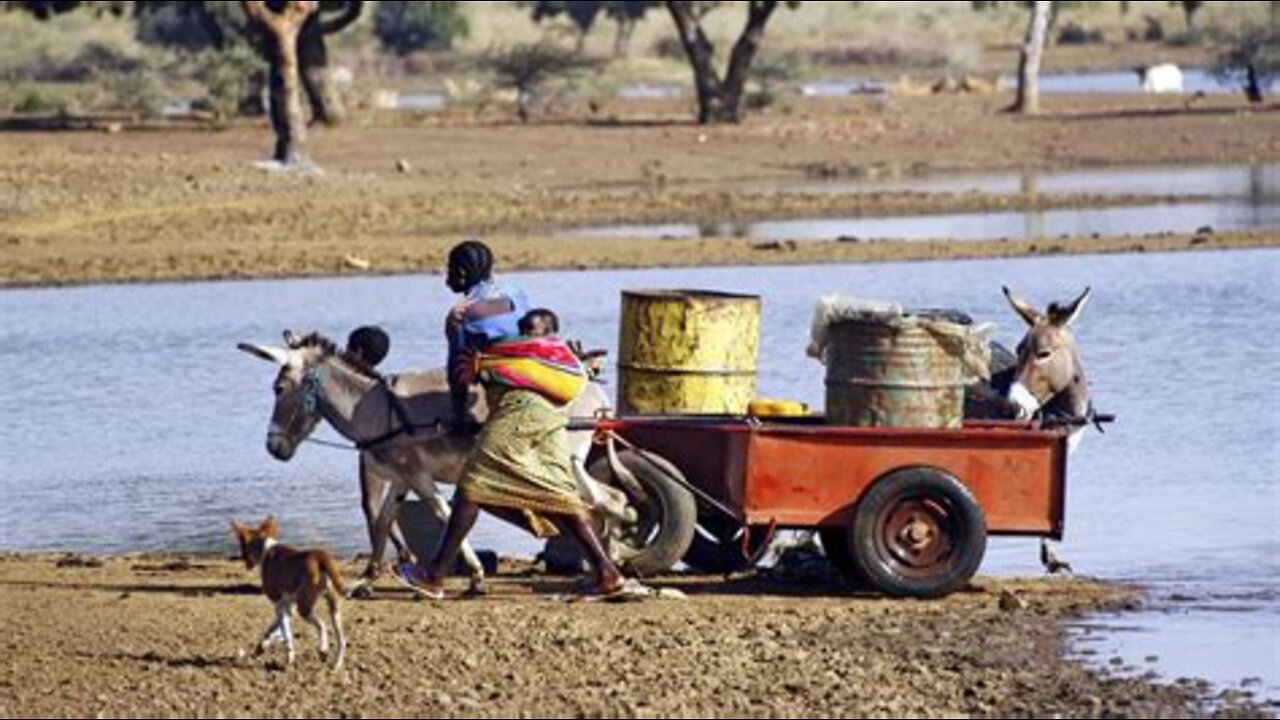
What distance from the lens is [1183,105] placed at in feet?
Result: 200

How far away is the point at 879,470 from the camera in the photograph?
14750 millimetres

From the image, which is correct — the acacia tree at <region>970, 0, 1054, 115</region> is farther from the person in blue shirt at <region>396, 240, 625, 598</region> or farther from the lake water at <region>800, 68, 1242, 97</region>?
the person in blue shirt at <region>396, 240, 625, 598</region>

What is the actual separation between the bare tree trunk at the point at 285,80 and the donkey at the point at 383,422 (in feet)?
99.1

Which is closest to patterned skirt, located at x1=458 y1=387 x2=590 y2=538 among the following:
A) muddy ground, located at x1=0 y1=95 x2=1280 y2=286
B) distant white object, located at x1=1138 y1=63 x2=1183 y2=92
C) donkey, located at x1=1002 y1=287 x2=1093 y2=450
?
donkey, located at x1=1002 y1=287 x2=1093 y2=450

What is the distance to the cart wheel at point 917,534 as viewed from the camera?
1463 cm

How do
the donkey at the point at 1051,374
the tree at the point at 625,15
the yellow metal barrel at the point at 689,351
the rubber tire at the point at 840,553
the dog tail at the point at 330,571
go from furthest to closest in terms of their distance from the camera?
the tree at the point at 625,15 → the donkey at the point at 1051,374 → the yellow metal barrel at the point at 689,351 → the rubber tire at the point at 840,553 → the dog tail at the point at 330,571

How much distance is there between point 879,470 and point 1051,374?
122cm

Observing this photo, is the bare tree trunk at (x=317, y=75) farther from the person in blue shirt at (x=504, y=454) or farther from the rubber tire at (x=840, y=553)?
the person in blue shirt at (x=504, y=454)

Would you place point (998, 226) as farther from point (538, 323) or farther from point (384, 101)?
point (384, 101)

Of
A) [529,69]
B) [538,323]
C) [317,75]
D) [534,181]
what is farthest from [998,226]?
[538,323]

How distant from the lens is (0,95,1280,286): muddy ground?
35.2 meters

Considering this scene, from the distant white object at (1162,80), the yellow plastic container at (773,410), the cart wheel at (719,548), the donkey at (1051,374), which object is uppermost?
the distant white object at (1162,80)

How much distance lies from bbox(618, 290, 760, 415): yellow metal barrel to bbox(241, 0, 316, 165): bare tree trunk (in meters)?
29.8

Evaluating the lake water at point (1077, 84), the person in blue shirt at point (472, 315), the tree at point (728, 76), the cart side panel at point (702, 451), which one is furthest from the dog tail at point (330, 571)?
the lake water at point (1077, 84)
